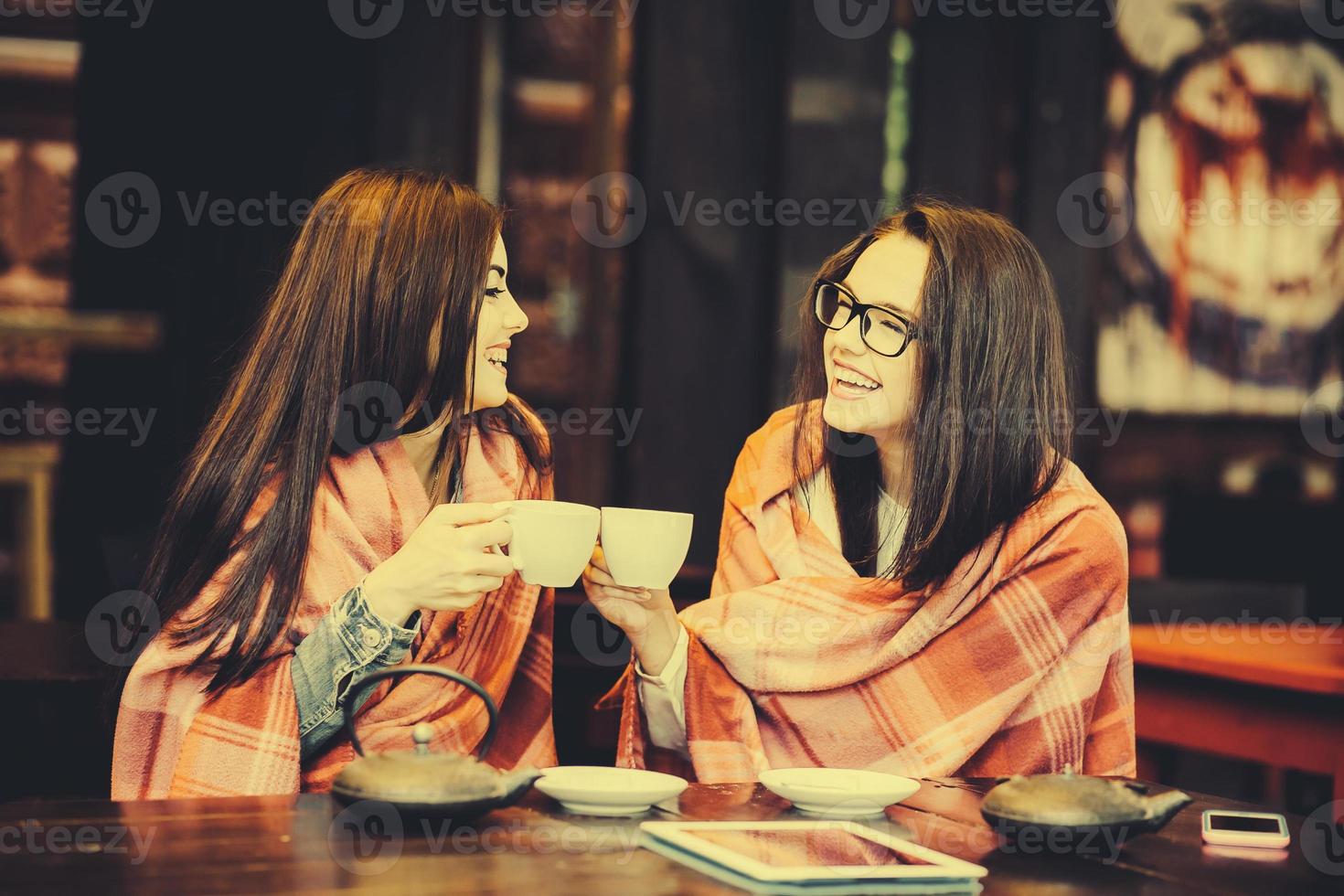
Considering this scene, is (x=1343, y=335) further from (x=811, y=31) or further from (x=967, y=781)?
(x=967, y=781)

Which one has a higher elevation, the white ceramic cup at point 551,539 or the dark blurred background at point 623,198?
the dark blurred background at point 623,198

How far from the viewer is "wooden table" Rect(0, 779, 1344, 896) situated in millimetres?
1100

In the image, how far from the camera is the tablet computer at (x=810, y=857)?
1129 mm

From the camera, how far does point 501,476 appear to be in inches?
83.0
